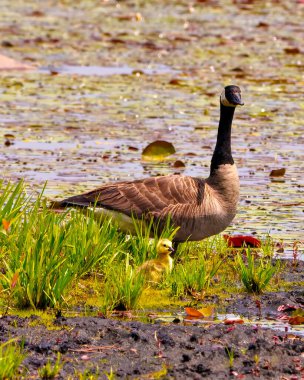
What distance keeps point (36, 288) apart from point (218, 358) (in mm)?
1579

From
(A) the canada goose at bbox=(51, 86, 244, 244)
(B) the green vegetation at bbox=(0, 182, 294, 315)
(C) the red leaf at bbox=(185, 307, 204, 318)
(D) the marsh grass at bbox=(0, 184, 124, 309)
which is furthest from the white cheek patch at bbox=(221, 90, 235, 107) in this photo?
(C) the red leaf at bbox=(185, 307, 204, 318)

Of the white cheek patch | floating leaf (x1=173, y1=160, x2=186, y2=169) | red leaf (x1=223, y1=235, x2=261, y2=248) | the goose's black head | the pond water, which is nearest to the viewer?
red leaf (x1=223, y1=235, x2=261, y2=248)

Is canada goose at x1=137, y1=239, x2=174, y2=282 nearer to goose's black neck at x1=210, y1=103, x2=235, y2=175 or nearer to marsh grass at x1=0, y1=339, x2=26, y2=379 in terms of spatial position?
goose's black neck at x1=210, y1=103, x2=235, y2=175

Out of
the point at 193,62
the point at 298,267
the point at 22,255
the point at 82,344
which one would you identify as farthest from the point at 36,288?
the point at 193,62

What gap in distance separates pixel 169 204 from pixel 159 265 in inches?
39.6

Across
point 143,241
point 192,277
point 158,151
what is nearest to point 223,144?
point 143,241

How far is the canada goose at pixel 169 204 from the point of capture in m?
9.41

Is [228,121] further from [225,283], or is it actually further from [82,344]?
[82,344]

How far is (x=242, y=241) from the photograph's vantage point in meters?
9.80

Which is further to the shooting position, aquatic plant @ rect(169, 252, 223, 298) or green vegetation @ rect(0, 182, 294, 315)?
aquatic plant @ rect(169, 252, 223, 298)

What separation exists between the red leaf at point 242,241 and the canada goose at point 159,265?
1.20 meters

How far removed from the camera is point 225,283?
8.84 meters

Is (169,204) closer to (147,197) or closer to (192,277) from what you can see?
(147,197)

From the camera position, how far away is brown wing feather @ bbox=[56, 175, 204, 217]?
941 cm
